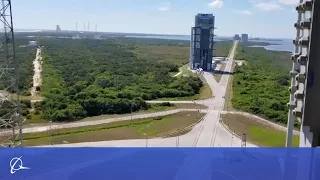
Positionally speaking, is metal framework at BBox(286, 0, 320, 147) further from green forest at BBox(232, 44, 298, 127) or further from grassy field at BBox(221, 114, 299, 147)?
green forest at BBox(232, 44, 298, 127)

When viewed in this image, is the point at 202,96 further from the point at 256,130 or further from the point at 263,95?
the point at 256,130

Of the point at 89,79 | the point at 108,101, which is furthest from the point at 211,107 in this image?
the point at 89,79

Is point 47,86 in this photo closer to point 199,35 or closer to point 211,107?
point 211,107

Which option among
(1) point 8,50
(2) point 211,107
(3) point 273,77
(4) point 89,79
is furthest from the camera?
(3) point 273,77

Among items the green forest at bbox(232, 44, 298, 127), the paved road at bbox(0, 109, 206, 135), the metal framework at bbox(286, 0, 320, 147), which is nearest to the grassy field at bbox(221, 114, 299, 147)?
the green forest at bbox(232, 44, 298, 127)

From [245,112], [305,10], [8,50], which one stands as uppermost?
[305,10]

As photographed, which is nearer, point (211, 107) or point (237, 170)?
point (237, 170)

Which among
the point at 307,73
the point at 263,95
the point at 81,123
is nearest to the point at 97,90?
the point at 81,123
